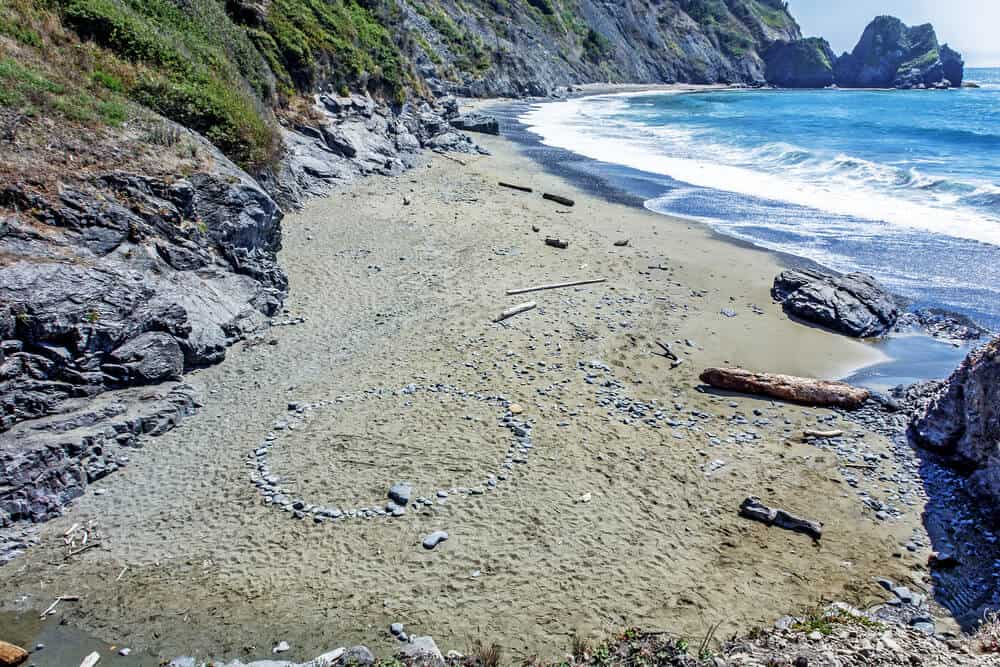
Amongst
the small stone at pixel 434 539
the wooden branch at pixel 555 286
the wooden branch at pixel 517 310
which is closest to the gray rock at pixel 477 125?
the wooden branch at pixel 555 286

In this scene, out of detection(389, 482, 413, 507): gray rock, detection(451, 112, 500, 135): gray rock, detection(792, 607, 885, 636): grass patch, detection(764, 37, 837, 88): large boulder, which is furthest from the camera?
detection(764, 37, 837, 88): large boulder

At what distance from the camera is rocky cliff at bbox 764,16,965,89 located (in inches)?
5448

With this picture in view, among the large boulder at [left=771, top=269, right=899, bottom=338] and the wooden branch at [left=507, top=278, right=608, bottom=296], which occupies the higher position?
the large boulder at [left=771, top=269, right=899, bottom=338]

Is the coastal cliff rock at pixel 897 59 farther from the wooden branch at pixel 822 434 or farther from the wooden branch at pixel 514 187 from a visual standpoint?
the wooden branch at pixel 822 434

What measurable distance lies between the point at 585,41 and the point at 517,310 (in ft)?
357

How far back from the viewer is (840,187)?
2730 centimetres

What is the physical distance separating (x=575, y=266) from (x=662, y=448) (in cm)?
792

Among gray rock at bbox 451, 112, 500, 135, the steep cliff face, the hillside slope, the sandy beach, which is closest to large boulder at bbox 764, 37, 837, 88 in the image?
the steep cliff face

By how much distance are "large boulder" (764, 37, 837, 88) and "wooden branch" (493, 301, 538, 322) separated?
157m

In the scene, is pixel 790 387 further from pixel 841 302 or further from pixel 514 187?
pixel 514 187

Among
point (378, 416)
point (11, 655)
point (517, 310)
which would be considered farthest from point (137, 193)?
point (11, 655)

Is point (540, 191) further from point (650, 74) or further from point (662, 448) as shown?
point (650, 74)

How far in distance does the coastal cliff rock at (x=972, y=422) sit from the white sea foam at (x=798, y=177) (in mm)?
12970

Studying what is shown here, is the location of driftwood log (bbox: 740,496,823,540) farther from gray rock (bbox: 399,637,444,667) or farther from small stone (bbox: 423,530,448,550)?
gray rock (bbox: 399,637,444,667)
